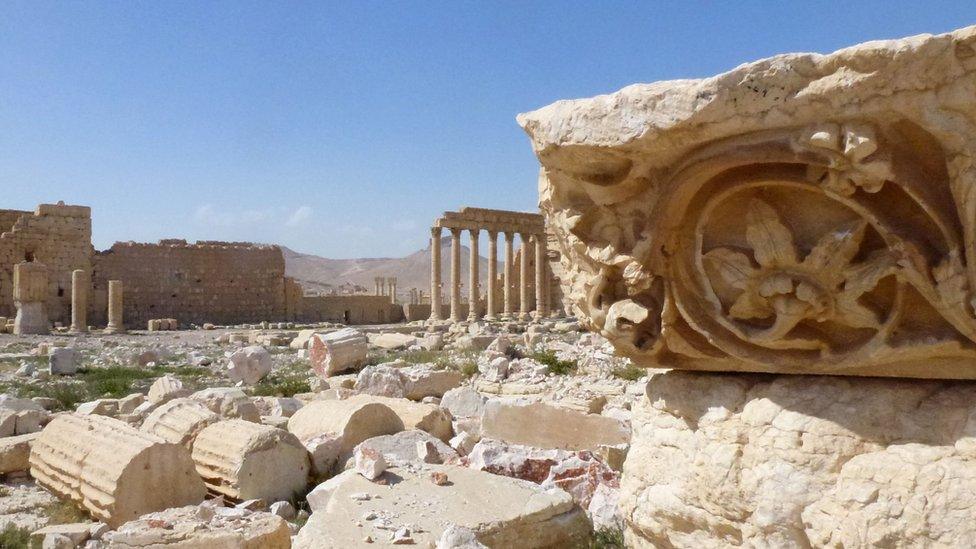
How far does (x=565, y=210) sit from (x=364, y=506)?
2.03m

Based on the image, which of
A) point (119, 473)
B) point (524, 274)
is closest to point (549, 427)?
point (119, 473)

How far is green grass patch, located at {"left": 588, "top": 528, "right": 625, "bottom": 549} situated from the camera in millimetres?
3971

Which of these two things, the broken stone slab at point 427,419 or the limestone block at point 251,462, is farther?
the broken stone slab at point 427,419

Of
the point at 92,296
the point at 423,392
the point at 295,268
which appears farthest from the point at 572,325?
the point at 295,268

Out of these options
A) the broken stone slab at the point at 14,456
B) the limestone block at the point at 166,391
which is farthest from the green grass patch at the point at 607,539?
the limestone block at the point at 166,391

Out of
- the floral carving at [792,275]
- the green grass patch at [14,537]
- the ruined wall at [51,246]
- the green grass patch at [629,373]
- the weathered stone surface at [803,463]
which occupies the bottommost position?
the green grass patch at [14,537]

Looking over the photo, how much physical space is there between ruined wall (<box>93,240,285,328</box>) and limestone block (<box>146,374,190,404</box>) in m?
22.1

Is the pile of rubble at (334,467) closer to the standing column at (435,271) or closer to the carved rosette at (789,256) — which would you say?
the carved rosette at (789,256)

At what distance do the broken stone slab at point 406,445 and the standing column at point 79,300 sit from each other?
24.3 meters

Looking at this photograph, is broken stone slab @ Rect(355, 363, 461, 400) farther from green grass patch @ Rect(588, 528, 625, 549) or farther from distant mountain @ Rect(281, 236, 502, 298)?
distant mountain @ Rect(281, 236, 502, 298)

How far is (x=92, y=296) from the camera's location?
28781 millimetres

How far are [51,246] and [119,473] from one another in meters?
27.4

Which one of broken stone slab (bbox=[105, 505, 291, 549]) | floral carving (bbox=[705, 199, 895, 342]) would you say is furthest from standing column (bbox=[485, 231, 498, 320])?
floral carving (bbox=[705, 199, 895, 342])

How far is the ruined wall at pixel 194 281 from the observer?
99.2ft
